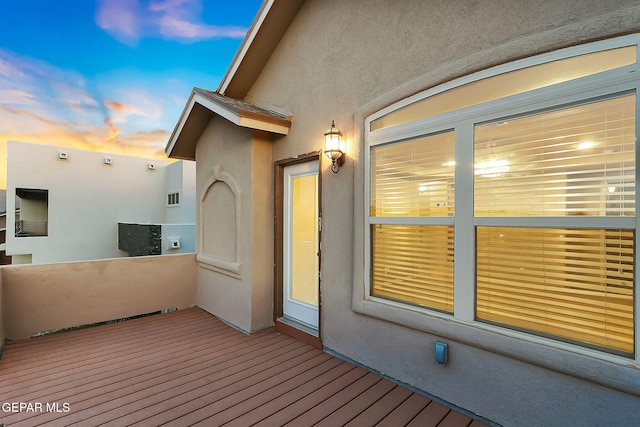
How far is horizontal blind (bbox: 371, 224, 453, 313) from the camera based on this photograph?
2.71 metres

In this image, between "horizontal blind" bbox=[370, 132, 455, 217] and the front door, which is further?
the front door

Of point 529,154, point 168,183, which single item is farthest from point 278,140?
point 168,183

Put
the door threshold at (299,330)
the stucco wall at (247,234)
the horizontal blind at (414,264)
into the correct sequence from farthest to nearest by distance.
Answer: the stucco wall at (247,234)
the door threshold at (299,330)
the horizontal blind at (414,264)

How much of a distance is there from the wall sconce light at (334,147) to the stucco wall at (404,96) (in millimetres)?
101

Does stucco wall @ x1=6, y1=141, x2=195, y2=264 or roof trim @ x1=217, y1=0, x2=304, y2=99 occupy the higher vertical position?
roof trim @ x1=217, y1=0, x2=304, y2=99

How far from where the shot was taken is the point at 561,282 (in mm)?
2115

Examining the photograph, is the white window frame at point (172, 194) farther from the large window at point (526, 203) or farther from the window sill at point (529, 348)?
the window sill at point (529, 348)

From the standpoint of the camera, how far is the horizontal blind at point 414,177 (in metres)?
2.71

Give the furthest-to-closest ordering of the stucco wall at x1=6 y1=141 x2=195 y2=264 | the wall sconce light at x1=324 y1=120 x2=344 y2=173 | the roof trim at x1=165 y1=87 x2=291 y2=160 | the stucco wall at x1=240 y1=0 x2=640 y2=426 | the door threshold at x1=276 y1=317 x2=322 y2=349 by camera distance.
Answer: the stucco wall at x1=6 y1=141 x2=195 y2=264 → the roof trim at x1=165 y1=87 x2=291 y2=160 → the door threshold at x1=276 y1=317 x2=322 y2=349 → the wall sconce light at x1=324 y1=120 x2=344 y2=173 → the stucco wall at x1=240 y1=0 x2=640 y2=426

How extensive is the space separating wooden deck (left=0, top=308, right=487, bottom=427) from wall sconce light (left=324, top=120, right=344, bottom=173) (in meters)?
2.49

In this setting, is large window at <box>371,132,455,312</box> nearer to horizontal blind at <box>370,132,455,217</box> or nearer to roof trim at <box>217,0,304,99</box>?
horizontal blind at <box>370,132,455,217</box>

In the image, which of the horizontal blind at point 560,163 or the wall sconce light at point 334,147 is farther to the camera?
the wall sconce light at point 334,147

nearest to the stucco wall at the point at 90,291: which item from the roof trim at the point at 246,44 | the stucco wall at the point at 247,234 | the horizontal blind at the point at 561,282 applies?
the stucco wall at the point at 247,234

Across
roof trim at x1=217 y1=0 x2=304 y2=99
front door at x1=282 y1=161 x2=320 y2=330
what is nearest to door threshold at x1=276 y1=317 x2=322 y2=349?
front door at x1=282 y1=161 x2=320 y2=330
